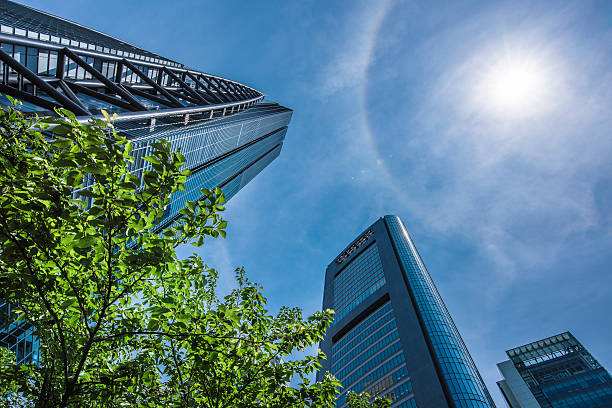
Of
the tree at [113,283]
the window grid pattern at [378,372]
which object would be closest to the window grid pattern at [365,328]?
the window grid pattern at [378,372]

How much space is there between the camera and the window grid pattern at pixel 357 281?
105 meters

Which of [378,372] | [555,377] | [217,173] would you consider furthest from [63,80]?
[555,377]

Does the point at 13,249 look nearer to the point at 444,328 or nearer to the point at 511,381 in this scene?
the point at 444,328

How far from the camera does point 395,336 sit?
7900cm

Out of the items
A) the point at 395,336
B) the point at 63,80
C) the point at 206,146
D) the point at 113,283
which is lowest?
the point at 113,283

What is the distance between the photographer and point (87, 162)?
445 centimetres

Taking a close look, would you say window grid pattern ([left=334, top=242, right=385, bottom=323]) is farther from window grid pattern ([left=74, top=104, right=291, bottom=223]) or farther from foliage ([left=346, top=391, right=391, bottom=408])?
foliage ([left=346, top=391, right=391, bottom=408])

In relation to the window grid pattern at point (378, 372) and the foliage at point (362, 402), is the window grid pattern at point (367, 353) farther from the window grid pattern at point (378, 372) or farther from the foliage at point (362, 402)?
the foliage at point (362, 402)

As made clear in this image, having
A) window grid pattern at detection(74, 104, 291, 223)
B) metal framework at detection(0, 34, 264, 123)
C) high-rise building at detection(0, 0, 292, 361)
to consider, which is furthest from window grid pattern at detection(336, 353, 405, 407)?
metal framework at detection(0, 34, 264, 123)

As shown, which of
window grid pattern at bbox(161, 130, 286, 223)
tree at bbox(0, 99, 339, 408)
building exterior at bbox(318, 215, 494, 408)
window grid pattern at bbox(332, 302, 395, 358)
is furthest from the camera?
window grid pattern at bbox(332, 302, 395, 358)

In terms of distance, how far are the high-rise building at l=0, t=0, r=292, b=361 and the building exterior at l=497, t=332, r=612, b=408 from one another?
118 metres

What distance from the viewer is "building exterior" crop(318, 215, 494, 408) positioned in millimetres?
63625

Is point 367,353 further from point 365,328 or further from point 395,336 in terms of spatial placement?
point 395,336

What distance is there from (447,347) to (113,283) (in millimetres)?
81495
